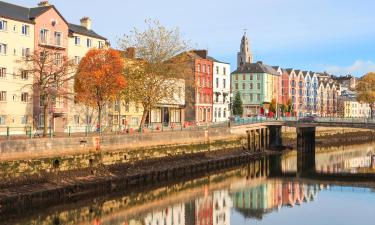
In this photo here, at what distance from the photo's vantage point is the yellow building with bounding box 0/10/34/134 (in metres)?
56.6

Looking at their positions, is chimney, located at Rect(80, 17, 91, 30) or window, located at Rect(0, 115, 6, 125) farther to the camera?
chimney, located at Rect(80, 17, 91, 30)

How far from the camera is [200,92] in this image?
301 ft

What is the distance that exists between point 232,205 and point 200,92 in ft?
165

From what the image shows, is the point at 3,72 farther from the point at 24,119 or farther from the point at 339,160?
the point at 339,160

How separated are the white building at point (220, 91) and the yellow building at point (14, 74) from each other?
44.3 meters

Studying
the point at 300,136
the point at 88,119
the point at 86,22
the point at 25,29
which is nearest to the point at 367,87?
the point at 300,136

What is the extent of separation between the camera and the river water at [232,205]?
120 feet

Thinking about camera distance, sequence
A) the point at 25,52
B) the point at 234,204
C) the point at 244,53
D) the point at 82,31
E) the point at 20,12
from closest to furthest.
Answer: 1. the point at 234,204
2. the point at 25,52
3. the point at 20,12
4. the point at 82,31
5. the point at 244,53

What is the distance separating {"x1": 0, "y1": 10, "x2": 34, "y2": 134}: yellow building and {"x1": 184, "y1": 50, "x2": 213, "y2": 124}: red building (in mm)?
33550

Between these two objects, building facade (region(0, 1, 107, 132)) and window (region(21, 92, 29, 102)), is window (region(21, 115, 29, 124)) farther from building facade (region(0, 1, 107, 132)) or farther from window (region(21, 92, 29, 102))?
window (region(21, 92, 29, 102))

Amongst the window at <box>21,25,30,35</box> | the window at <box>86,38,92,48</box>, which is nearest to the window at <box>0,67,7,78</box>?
the window at <box>21,25,30,35</box>

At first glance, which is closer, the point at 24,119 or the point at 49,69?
the point at 49,69

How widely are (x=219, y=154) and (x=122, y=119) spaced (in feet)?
50.9

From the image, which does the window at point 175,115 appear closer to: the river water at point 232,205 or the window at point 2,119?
the river water at point 232,205
